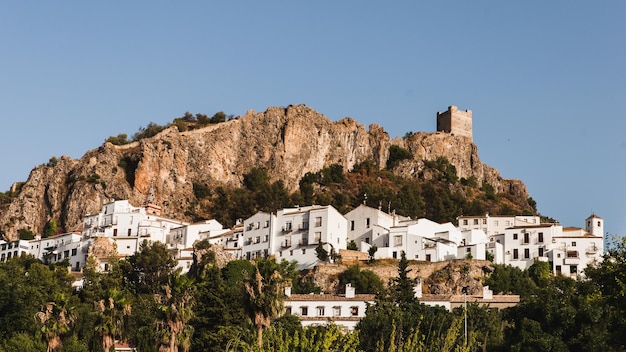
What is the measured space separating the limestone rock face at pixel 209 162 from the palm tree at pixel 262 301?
281ft

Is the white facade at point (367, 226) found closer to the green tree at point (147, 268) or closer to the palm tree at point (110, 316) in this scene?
the green tree at point (147, 268)

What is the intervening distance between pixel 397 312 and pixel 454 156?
340ft

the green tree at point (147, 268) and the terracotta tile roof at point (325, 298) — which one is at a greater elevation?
the green tree at point (147, 268)

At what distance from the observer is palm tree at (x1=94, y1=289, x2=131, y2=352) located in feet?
175

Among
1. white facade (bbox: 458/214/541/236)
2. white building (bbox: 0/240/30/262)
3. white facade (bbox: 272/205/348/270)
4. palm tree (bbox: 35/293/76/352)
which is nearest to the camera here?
palm tree (bbox: 35/293/76/352)

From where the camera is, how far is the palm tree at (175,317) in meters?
47.7

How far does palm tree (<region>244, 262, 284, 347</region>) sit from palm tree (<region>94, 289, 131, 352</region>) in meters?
11.9

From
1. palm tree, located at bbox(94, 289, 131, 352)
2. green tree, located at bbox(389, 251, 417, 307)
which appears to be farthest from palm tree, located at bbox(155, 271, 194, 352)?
green tree, located at bbox(389, 251, 417, 307)

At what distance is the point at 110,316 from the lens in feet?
175

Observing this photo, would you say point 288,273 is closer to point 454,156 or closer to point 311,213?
point 311,213

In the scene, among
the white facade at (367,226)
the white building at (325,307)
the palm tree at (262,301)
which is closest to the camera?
the palm tree at (262,301)

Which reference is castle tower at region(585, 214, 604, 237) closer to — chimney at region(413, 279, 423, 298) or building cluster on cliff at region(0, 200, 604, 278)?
building cluster on cliff at region(0, 200, 604, 278)

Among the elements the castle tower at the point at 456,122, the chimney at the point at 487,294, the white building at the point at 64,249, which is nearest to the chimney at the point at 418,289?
the chimney at the point at 487,294

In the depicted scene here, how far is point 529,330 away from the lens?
54.8 meters
